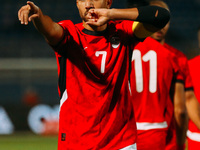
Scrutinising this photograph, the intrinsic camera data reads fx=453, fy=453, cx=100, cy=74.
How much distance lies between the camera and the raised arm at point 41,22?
2789 millimetres

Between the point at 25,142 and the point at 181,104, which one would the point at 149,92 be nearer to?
the point at 181,104

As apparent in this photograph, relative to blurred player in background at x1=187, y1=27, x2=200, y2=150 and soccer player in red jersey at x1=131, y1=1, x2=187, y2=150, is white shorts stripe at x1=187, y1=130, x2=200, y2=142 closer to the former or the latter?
blurred player in background at x1=187, y1=27, x2=200, y2=150

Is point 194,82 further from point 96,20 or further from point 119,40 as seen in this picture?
point 96,20

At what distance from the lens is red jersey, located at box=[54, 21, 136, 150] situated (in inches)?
129

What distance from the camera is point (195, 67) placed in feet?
17.1

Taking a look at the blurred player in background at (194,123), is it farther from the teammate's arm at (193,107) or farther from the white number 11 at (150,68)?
the white number 11 at (150,68)

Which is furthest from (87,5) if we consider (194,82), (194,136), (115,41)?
(194,136)

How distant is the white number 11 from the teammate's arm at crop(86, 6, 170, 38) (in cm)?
110

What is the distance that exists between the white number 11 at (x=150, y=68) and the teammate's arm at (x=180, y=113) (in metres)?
0.38

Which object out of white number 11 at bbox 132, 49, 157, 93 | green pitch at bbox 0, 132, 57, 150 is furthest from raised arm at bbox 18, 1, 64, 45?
green pitch at bbox 0, 132, 57, 150

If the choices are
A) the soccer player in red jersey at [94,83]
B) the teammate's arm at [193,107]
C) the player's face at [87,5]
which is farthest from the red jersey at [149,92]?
the player's face at [87,5]

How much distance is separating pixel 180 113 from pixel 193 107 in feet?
0.55

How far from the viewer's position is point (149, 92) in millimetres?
4516

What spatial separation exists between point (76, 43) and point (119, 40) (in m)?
0.34
